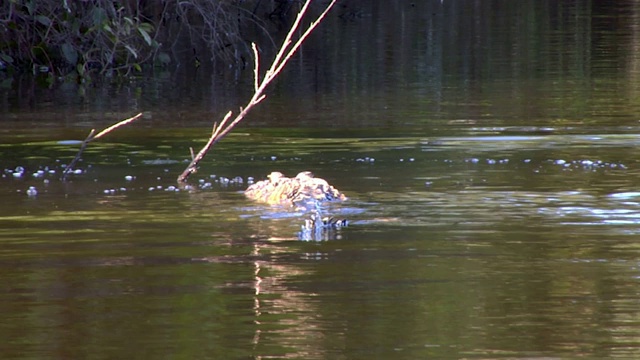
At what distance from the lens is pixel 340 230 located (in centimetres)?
912

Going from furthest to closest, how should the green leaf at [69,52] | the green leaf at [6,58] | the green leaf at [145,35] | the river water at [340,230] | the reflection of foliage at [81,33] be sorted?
1. the green leaf at [6,58]
2. the green leaf at [69,52]
3. the reflection of foliage at [81,33]
4. the green leaf at [145,35]
5. the river water at [340,230]

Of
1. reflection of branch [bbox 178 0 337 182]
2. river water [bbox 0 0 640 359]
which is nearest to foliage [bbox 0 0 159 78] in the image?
river water [bbox 0 0 640 359]

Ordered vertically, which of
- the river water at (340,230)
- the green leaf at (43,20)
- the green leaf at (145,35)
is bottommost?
the river water at (340,230)

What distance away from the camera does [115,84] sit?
22047 millimetres

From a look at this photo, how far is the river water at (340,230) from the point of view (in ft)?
20.9

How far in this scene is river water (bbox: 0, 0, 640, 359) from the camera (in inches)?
251

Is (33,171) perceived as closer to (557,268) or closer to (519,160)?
(519,160)

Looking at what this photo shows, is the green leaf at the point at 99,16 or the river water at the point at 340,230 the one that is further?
the green leaf at the point at 99,16

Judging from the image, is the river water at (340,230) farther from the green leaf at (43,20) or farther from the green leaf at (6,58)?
the green leaf at (6,58)

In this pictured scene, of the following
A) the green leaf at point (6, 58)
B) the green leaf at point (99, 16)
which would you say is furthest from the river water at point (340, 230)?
the green leaf at point (6, 58)

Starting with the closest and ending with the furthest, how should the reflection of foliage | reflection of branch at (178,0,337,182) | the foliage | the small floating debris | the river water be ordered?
the river water, reflection of branch at (178,0,337,182), the small floating debris, the foliage, the reflection of foliage

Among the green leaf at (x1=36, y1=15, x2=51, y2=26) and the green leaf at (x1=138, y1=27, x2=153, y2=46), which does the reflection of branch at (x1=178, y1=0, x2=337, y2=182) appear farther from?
the green leaf at (x1=36, y1=15, x2=51, y2=26)

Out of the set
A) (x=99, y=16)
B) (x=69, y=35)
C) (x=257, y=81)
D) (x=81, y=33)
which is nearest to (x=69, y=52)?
(x=69, y=35)

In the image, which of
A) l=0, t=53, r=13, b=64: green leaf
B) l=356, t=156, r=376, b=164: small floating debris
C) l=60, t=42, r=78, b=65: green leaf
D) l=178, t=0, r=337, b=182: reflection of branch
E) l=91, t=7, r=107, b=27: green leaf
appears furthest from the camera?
l=0, t=53, r=13, b=64: green leaf
